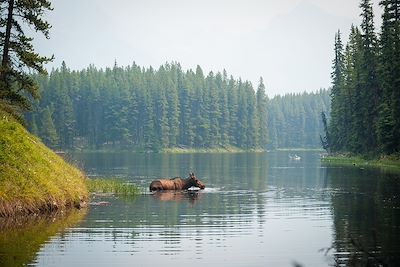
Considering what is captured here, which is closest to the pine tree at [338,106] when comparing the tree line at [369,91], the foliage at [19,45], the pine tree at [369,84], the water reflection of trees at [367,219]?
the tree line at [369,91]

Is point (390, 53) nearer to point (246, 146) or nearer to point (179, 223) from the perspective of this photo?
point (179, 223)

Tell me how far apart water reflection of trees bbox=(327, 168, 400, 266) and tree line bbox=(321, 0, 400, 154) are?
60.6ft

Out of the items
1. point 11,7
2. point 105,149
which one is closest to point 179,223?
point 11,7

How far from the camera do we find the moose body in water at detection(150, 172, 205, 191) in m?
43.7

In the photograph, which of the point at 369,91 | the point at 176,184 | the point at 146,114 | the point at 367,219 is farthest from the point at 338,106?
the point at 146,114

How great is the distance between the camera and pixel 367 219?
26.5 m

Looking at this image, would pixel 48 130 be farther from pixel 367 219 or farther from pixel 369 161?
pixel 367 219

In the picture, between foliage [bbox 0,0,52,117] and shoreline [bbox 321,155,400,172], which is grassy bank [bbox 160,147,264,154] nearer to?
shoreline [bbox 321,155,400,172]

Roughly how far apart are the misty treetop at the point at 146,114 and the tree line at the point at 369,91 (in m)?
76.1

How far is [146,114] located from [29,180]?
6096 inches

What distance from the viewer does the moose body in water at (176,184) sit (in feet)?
143

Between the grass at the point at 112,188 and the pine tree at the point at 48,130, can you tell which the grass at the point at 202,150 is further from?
the grass at the point at 112,188

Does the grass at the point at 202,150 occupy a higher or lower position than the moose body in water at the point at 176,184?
higher

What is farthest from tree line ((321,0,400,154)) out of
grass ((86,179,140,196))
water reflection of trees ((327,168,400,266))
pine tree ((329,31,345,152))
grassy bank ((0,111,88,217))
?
grassy bank ((0,111,88,217))
